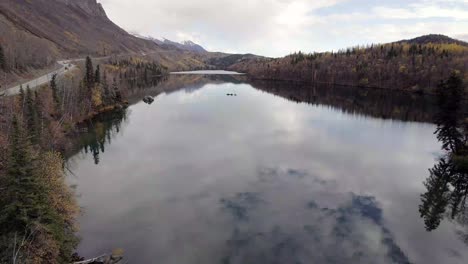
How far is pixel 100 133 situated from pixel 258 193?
45.1m

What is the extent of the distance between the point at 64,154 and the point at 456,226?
2306 inches

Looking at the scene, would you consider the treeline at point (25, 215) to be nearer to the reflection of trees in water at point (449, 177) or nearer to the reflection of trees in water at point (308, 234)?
the reflection of trees in water at point (308, 234)

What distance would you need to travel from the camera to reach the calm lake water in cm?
2934

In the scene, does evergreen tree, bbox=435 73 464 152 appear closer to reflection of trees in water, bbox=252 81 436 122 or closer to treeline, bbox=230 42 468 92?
reflection of trees in water, bbox=252 81 436 122

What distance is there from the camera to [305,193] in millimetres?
41094

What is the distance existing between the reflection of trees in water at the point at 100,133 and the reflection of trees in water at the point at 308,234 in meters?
30.9

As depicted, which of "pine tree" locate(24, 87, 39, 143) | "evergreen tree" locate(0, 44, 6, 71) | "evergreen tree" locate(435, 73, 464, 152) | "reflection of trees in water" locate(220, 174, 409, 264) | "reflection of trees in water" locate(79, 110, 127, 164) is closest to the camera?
"reflection of trees in water" locate(220, 174, 409, 264)

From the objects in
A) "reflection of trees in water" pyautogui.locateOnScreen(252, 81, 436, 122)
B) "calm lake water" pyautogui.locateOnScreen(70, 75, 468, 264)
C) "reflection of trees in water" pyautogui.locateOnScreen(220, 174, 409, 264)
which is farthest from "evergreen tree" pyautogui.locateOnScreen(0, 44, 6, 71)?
"reflection of trees in water" pyautogui.locateOnScreen(252, 81, 436, 122)

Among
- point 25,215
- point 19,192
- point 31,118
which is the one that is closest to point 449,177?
point 25,215

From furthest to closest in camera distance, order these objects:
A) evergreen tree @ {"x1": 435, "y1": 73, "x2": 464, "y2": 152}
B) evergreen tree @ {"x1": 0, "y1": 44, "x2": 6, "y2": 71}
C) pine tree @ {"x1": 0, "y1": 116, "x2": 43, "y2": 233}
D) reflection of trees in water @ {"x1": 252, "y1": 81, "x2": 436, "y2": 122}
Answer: reflection of trees in water @ {"x1": 252, "y1": 81, "x2": 436, "y2": 122} < evergreen tree @ {"x1": 0, "y1": 44, "x2": 6, "y2": 71} < evergreen tree @ {"x1": 435, "y1": 73, "x2": 464, "y2": 152} < pine tree @ {"x1": 0, "y1": 116, "x2": 43, "y2": 233}

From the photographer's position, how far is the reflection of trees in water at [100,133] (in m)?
59.3

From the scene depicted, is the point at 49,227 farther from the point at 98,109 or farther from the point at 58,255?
the point at 98,109

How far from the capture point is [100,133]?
69812mm

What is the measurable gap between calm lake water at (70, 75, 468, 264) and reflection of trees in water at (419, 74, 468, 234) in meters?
1.57
